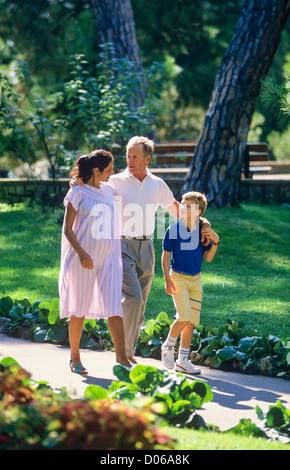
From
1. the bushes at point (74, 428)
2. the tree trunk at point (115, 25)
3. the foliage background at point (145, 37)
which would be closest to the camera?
the bushes at point (74, 428)

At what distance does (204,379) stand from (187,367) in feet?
0.61

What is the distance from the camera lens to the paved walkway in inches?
179

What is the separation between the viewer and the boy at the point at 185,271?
17.9 feet

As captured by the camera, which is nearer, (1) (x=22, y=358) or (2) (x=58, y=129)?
(1) (x=22, y=358)

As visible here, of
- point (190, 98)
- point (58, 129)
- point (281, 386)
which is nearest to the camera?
point (281, 386)

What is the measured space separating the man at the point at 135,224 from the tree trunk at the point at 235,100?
230 inches

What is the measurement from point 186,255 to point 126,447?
9.33ft

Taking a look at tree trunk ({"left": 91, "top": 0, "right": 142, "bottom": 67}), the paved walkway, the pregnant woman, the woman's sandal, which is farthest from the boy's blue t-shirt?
tree trunk ({"left": 91, "top": 0, "right": 142, "bottom": 67})

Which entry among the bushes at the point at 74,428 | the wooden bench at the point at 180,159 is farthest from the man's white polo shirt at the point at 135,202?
the wooden bench at the point at 180,159

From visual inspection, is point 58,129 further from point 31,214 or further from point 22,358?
point 22,358

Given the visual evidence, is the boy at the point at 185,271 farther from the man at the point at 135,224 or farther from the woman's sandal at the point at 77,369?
the woman's sandal at the point at 77,369

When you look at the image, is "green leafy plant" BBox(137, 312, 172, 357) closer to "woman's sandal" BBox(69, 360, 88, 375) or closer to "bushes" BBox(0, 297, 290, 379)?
"bushes" BBox(0, 297, 290, 379)
